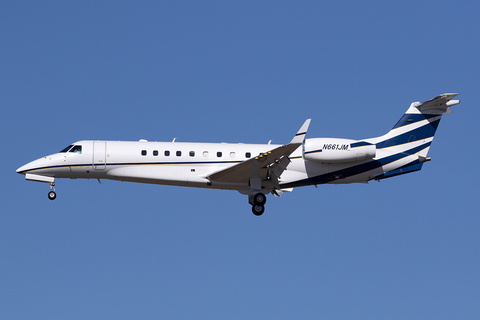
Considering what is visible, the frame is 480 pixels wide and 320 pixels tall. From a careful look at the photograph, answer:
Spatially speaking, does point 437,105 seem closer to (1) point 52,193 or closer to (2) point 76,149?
(2) point 76,149

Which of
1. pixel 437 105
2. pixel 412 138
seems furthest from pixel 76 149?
pixel 437 105

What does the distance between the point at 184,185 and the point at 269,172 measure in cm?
353

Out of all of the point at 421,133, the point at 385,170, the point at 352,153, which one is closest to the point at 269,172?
the point at 352,153

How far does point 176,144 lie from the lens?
24703 millimetres

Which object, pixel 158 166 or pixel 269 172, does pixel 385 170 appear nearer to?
pixel 269 172

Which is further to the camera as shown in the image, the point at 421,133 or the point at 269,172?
the point at 421,133

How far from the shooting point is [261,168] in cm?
2381

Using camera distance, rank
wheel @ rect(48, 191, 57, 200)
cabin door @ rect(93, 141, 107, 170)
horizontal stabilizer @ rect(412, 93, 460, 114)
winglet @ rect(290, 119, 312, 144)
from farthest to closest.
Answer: horizontal stabilizer @ rect(412, 93, 460, 114), wheel @ rect(48, 191, 57, 200), cabin door @ rect(93, 141, 107, 170), winglet @ rect(290, 119, 312, 144)

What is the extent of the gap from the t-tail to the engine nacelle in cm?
132

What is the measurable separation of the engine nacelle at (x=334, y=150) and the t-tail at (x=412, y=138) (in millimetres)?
1319

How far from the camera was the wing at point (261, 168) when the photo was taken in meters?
22.1

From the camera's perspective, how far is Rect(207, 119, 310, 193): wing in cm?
2214

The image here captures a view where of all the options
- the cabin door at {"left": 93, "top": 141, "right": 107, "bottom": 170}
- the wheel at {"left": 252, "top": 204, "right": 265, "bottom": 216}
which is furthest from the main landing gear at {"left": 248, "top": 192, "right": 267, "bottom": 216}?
the cabin door at {"left": 93, "top": 141, "right": 107, "bottom": 170}

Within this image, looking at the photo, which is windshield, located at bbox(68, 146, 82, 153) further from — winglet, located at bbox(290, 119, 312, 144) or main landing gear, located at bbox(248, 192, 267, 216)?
winglet, located at bbox(290, 119, 312, 144)
